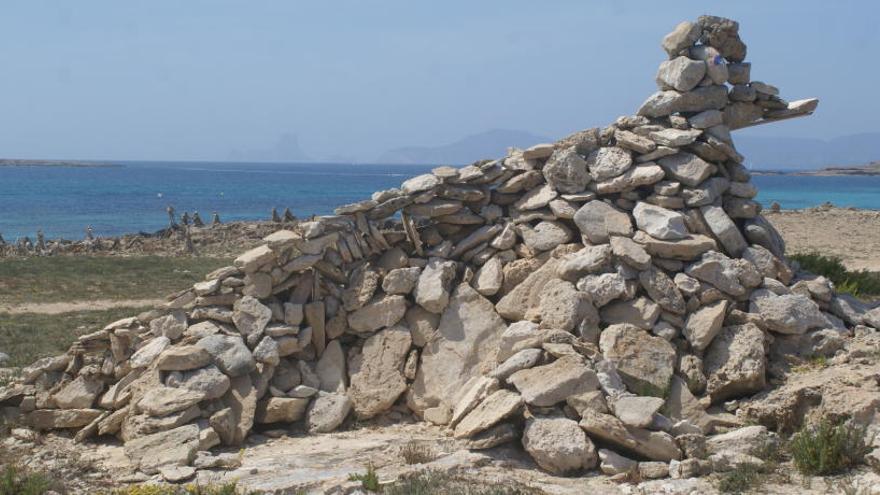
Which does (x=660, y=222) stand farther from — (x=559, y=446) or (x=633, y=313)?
(x=559, y=446)

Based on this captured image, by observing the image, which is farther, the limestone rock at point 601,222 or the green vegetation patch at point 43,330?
the green vegetation patch at point 43,330

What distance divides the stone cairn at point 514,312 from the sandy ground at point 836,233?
40.8 ft

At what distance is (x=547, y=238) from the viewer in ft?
36.8

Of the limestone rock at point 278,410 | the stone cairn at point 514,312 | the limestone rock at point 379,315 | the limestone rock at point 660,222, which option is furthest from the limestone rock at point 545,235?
the limestone rock at point 278,410

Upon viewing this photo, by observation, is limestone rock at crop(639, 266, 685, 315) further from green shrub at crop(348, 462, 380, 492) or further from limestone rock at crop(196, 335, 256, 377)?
limestone rock at crop(196, 335, 256, 377)

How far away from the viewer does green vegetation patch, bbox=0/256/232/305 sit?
73.2 feet

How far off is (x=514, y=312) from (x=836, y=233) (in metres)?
23.3

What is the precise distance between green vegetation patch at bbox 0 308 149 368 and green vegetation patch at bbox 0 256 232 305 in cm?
282

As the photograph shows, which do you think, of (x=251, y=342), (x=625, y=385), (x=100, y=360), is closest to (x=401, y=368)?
(x=251, y=342)

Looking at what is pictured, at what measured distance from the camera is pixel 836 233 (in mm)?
30312

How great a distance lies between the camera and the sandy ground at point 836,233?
977 inches

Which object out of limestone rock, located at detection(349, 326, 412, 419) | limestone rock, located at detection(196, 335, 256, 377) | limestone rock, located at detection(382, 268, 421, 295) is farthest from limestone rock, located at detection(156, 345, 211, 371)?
limestone rock, located at detection(382, 268, 421, 295)

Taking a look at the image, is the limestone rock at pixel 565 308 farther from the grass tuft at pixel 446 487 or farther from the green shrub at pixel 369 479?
the green shrub at pixel 369 479

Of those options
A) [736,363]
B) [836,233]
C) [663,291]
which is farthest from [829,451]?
[836,233]
